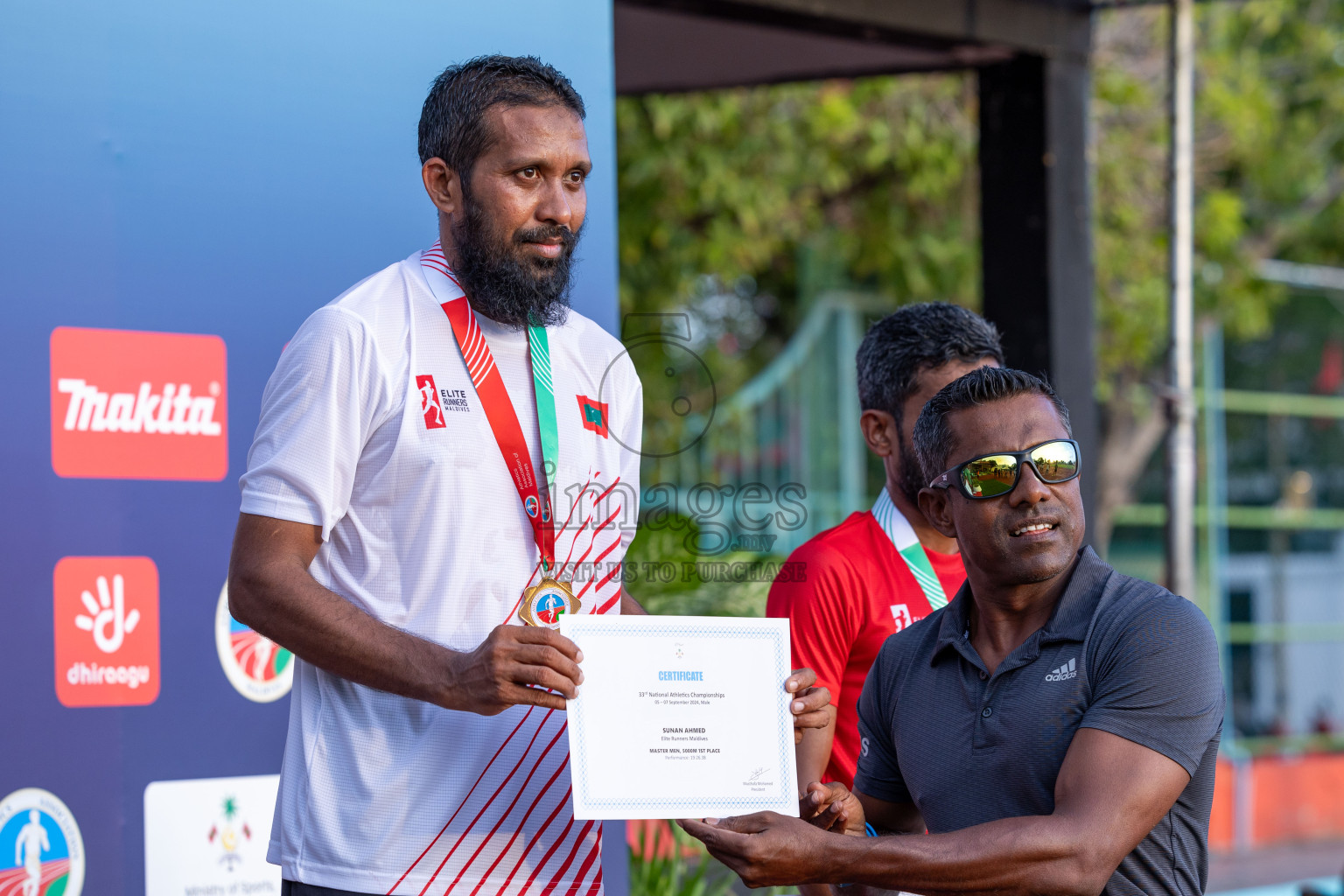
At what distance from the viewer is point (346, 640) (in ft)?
8.02

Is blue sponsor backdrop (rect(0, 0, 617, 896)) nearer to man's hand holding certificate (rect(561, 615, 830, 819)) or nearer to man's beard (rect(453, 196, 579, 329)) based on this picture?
man's beard (rect(453, 196, 579, 329))

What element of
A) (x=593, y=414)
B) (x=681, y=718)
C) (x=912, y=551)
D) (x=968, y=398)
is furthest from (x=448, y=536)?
(x=912, y=551)

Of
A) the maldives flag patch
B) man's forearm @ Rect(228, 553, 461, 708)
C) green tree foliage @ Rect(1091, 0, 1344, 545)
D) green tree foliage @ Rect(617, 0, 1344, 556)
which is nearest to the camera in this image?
man's forearm @ Rect(228, 553, 461, 708)

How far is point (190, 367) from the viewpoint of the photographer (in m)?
3.87

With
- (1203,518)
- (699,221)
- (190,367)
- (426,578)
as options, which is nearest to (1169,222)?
(699,221)

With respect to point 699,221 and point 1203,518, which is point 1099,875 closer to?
point 699,221

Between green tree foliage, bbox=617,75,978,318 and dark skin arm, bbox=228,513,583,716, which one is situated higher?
green tree foliage, bbox=617,75,978,318

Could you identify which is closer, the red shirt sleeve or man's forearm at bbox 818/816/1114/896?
man's forearm at bbox 818/816/1114/896

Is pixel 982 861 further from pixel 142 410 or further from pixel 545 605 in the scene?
pixel 142 410

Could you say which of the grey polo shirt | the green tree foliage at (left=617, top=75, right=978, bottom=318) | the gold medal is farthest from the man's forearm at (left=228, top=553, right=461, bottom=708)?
the green tree foliage at (left=617, top=75, right=978, bottom=318)

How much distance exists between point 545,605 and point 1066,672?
955 mm

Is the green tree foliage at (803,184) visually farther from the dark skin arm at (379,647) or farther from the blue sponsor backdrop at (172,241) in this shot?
the dark skin arm at (379,647)

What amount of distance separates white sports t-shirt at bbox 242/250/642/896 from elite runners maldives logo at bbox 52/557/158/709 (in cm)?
128

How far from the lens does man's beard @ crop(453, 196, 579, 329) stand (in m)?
2.76
